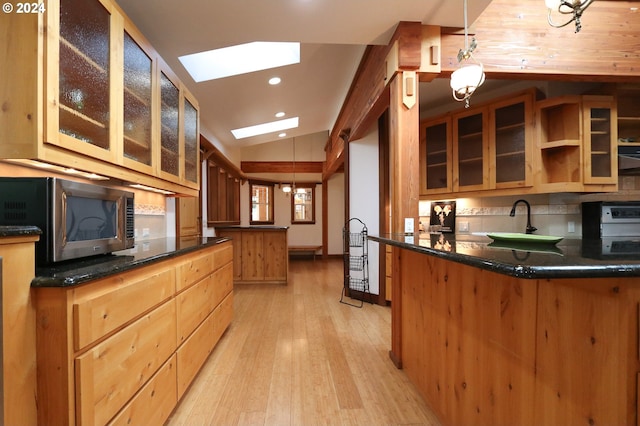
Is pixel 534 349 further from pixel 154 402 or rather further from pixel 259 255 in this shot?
pixel 259 255

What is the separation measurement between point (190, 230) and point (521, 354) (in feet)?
11.9

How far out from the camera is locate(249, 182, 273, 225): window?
24.6 feet

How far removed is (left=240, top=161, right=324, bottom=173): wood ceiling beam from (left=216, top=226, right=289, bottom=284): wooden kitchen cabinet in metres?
2.99

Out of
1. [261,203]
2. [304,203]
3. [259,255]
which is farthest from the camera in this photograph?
[304,203]

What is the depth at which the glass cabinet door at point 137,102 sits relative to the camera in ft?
5.37

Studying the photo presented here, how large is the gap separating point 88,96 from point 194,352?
1644 millimetres

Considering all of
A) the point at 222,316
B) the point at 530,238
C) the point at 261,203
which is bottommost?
the point at 222,316

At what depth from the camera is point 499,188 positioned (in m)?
3.07

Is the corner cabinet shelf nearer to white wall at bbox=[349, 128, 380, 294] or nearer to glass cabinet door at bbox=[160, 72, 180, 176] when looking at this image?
white wall at bbox=[349, 128, 380, 294]

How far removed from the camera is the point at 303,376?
196cm

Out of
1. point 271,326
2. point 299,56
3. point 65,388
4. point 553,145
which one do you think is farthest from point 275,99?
point 65,388

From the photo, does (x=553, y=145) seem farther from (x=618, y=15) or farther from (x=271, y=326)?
(x=271, y=326)

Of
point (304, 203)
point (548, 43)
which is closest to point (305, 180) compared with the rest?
point (304, 203)

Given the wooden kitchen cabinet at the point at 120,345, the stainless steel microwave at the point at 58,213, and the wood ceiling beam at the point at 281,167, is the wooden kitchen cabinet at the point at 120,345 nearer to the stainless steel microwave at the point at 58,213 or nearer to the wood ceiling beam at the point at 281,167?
the stainless steel microwave at the point at 58,213
